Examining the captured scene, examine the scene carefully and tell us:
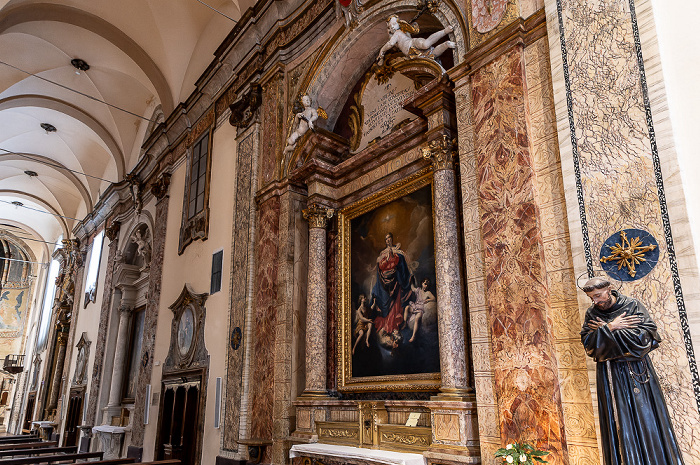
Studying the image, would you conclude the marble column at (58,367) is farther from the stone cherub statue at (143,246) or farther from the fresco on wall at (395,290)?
the fresco on wall at (395,290)

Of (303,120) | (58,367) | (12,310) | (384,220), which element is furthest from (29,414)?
(384,220)

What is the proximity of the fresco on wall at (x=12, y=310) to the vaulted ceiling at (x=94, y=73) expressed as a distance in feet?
40.4

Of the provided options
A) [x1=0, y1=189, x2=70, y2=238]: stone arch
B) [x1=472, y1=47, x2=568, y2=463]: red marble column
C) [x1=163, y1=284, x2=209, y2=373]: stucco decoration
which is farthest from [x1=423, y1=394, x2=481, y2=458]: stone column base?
[x1=0, y1=189, x2=70, y2=238]: stone arch

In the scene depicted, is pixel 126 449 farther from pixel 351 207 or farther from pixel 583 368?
pixel 583 368

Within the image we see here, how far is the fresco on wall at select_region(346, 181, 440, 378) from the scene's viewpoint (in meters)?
5.67

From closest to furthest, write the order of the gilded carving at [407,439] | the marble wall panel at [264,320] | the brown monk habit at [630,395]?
the brown monk habit at [630,395] → the gilded carving at [407,439] → the marble wall panel at [264,320]

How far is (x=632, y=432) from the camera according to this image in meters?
3.04

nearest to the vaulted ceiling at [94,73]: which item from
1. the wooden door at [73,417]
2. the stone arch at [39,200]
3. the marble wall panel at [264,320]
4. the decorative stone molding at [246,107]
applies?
the decorative stone molding at [246,107]

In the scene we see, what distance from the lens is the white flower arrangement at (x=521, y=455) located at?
3627mm

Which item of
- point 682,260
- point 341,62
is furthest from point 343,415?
point 341,62

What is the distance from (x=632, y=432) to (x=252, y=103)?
7.17 m

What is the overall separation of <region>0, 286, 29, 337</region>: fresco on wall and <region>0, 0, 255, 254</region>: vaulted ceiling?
12.3m

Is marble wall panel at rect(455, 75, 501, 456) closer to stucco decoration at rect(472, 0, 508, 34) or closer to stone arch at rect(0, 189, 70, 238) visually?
stucco decoration at rect(472, 0, 508, 34)

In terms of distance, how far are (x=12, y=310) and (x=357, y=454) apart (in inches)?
1168
